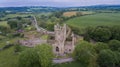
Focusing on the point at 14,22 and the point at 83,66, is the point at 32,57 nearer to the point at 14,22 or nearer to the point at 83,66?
the point at 83,66

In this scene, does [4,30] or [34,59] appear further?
[4,30]

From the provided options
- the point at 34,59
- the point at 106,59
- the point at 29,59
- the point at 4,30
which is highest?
the point at 29,59

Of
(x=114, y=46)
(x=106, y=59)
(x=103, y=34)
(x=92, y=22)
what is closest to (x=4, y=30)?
(x=103, y=34)

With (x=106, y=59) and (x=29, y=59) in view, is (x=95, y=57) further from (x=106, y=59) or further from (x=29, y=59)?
(x=29, y=59)

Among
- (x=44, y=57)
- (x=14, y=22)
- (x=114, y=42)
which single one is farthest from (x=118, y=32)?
(x=14, y=22)

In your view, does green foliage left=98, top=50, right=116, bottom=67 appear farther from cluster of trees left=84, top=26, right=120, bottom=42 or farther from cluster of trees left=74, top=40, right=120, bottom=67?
cluster of trees left=84, top=26, right=120, bottom=42

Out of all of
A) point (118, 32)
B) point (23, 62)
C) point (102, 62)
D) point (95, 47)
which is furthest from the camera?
point (118, 32)
